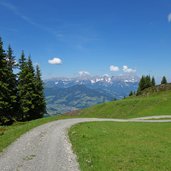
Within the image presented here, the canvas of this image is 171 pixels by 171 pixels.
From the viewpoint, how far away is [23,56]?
235 ft

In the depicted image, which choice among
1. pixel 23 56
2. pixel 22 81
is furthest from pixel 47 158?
pixel 23 56

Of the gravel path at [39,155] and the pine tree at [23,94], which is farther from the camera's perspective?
the pine tree at [23,94]

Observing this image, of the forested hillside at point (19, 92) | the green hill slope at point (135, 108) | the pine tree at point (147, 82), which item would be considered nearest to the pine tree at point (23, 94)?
the forested hillside at point (19, 92)

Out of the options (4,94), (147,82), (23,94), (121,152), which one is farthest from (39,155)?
(147,82)

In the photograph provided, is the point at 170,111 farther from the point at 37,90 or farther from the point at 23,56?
the point at 23,56

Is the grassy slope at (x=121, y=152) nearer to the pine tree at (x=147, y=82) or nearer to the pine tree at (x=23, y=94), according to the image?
the pine tree at (x=23, y=94)

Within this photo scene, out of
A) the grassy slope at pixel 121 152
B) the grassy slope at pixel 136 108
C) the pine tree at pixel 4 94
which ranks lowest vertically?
the grassy slope at pixel 121 152

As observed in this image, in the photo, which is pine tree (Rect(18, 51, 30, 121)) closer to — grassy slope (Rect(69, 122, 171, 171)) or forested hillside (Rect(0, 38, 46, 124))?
forested hillside (Rect(0, 38, 46, 124))

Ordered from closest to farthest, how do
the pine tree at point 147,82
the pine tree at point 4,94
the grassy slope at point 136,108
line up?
the pine tree at point 4,94, the grassy slope at point 136,108, the pine tree at point 147,82

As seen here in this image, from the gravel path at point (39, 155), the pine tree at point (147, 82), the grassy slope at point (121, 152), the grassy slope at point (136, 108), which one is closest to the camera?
the gravel path at point (39, 155)

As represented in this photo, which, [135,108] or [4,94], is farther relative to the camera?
[135,108]

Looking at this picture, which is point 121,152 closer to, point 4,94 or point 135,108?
point 4,94

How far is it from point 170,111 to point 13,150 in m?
42.0

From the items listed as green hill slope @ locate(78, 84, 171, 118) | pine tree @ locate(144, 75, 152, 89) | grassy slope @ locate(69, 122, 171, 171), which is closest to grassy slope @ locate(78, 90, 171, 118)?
green hill slope @ locate(78, 84, 171, 118)
